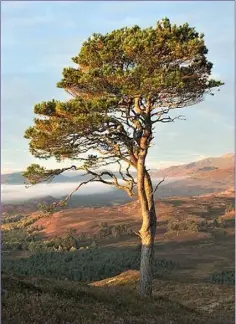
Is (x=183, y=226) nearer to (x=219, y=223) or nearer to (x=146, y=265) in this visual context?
(x=219, y=223)

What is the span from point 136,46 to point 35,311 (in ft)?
40.0

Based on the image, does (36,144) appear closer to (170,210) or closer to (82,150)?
(82,150)

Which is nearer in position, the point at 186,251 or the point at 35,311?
the point at 35,311

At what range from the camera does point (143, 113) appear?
67.9 feet

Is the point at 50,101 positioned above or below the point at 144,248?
above

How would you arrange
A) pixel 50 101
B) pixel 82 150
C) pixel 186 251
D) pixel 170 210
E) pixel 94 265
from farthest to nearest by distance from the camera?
pixel 170 210 < pixel 186 251 < pixel 94 265 < pixel 82 150 < pixel 50 101

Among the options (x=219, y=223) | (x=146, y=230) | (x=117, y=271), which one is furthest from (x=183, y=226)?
(x=146, y=230)

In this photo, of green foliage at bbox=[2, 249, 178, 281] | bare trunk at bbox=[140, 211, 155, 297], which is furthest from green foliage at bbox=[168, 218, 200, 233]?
bare trunk at bbox=[140, 211, 155, 297]

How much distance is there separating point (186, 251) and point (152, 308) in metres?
62.0

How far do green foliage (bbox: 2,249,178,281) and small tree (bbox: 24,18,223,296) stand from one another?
84.6 feet

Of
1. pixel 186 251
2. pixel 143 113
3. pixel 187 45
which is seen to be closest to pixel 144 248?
pixel 143 113

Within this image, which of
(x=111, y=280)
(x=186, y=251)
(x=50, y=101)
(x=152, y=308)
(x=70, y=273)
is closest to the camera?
(x=152, y=308)

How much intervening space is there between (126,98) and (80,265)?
125 feet

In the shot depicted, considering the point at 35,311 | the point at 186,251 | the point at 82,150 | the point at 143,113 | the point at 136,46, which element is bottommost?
the point at 186,251
